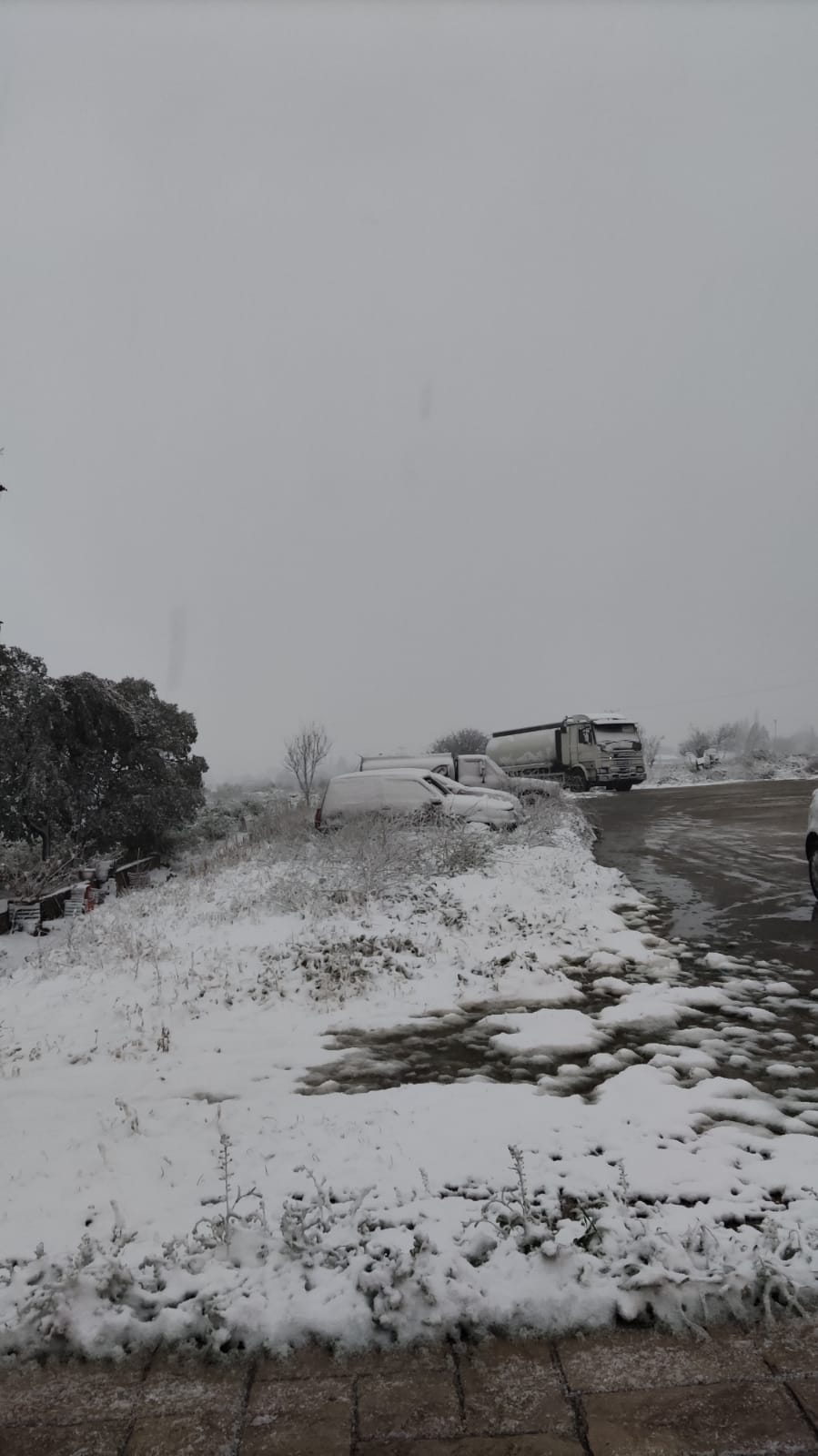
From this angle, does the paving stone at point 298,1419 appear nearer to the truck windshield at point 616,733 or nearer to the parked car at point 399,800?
the parked car at point 399,800

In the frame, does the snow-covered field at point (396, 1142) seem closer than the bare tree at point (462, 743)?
Yes

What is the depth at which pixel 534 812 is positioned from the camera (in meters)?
14.8

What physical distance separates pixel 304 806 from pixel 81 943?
1135 centimetres

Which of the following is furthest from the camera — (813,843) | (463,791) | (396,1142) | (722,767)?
(722,767)

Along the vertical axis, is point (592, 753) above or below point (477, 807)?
above

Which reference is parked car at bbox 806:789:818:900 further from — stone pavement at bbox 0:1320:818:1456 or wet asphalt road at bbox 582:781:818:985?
stone pavement at bbox 0:1320:818:1456

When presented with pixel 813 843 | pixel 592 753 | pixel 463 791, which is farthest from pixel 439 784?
pixel 592 753

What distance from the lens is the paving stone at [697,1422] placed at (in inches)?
77.0

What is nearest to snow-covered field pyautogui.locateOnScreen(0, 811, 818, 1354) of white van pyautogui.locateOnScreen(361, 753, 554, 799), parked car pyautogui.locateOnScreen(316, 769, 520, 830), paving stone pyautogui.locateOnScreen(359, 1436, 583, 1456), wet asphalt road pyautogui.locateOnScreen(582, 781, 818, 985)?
paving stone pyautogui.locateOnScreen(359, 1436, 583, 1456)

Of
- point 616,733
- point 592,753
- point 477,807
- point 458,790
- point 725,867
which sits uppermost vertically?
point 616,733

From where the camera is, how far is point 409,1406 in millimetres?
2148

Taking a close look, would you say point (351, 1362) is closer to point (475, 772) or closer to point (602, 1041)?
point (602, 1041)

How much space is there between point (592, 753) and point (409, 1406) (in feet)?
95.5

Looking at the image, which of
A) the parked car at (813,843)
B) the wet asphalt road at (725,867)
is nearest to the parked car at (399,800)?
the wet asphalt road at (725,867)
